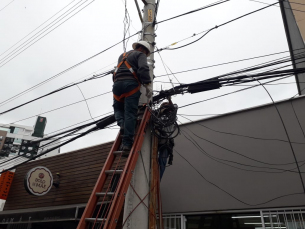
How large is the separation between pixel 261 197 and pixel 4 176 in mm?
9084

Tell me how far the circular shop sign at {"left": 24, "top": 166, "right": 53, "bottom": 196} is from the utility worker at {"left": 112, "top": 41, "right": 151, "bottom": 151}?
5.08 m

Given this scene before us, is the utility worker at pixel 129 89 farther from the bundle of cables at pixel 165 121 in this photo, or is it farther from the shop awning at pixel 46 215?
the shop awning at pixel 46 215

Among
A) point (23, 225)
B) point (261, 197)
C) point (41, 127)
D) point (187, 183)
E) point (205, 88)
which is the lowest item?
point (23, 225)

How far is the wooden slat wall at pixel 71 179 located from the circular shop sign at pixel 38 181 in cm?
42

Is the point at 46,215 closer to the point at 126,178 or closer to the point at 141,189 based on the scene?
the point at 141,189

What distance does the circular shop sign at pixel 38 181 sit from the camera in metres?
7.60

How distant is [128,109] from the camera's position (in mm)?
3719

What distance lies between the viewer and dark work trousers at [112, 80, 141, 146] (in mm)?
3609

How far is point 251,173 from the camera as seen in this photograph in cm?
555

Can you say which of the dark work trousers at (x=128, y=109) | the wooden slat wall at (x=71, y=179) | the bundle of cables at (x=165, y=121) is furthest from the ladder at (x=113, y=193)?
the wooden slat wall at (x=71, y=179)

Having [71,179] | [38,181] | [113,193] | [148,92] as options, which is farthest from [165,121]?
[38,181]

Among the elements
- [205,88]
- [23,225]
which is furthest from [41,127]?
[205,88]

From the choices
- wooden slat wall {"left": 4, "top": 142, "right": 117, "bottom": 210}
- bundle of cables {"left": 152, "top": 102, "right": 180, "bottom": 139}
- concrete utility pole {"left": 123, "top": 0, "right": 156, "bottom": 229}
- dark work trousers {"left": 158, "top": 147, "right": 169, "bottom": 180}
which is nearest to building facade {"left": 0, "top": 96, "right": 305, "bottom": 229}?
wooden slat wall {"left": 4, "top": 142, "right": 117, "bottom": 210}

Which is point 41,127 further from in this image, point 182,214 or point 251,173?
point 251,173
